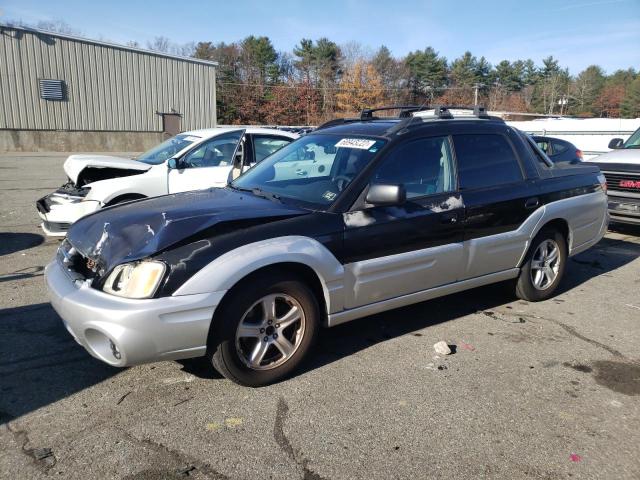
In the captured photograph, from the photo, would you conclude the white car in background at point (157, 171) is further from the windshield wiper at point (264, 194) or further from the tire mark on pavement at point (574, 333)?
the tire mark on pavement at point (574, 333)

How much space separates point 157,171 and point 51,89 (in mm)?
27354

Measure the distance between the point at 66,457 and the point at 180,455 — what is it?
59cm

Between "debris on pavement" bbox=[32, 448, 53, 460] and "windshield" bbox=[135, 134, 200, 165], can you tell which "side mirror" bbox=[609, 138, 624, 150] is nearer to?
"windshield" bbox=[135, 134, 200, 165]

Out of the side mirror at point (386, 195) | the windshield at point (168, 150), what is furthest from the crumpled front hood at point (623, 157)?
the windshield at point (168, 150)

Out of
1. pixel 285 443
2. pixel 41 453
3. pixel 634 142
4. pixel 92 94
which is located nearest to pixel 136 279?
pixel 41 453

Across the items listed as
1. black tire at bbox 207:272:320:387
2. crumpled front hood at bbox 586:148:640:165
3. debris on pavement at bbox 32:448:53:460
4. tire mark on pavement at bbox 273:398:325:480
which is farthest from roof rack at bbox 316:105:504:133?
crumpled front hood at bbox 586:148:640:165

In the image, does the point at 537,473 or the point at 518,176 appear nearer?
the point at 537,473

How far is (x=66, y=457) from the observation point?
273 cm

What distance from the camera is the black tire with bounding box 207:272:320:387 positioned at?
3.28 meters

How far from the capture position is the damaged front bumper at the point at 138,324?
9.84ft

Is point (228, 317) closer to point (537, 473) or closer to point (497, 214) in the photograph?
point (537, 473)

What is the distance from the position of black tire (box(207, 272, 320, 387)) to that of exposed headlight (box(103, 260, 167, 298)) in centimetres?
44

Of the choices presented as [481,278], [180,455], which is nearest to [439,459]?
[180,455]

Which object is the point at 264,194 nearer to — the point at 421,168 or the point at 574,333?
the point at 421,168
